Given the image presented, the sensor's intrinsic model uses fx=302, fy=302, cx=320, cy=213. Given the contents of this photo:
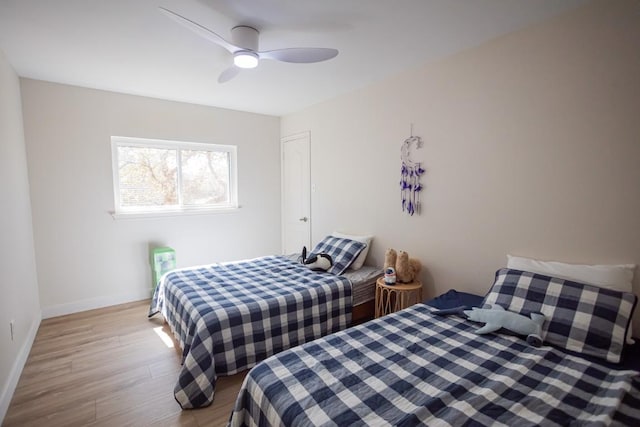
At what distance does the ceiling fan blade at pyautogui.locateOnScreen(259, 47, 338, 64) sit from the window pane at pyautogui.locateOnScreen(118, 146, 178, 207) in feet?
7.81

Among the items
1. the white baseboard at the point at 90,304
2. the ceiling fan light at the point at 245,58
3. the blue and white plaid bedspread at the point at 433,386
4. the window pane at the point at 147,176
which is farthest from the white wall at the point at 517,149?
the white baseboard at the point at 90,304

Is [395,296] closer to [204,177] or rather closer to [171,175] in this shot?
[204,177]

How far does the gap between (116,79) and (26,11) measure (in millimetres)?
1163

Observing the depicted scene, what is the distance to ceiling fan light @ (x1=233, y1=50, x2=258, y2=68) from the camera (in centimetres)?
202

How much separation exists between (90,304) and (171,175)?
170cm

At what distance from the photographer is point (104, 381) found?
2.14 m

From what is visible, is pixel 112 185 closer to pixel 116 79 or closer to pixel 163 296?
pixel 116 79

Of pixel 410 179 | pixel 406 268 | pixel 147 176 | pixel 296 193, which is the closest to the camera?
pixel 406 268

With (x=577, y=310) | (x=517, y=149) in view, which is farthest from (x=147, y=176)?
(x=577, y=310)

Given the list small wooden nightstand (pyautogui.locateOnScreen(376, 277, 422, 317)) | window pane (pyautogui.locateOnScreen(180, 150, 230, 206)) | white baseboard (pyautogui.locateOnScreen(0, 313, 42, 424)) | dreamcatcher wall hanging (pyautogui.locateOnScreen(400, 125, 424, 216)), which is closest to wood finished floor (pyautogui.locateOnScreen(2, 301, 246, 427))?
white baseboard (pyautogui.locateOnScreen(0, 313, 42, 424))

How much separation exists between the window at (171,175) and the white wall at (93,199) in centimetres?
12

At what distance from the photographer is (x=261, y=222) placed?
4.54 meters

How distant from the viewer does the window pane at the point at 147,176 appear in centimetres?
353

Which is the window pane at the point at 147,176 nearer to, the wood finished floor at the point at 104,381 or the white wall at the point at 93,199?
the white wall at the point at 93,199
